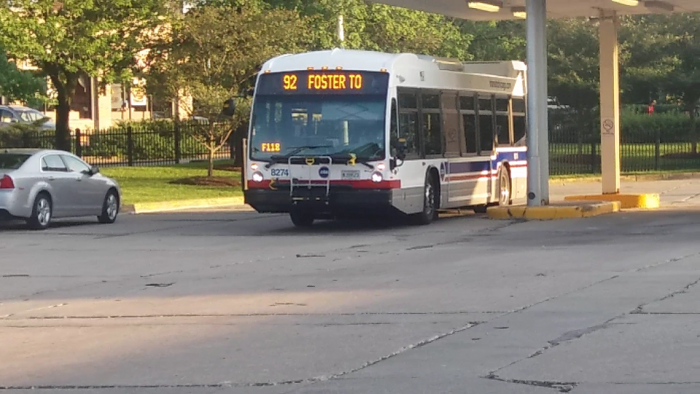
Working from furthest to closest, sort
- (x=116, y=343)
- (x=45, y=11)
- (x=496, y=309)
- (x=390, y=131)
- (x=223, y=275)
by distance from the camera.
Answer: (x=45, y=11)
(x=390, y=131)
(x=223, y=275)
(x=496, y=309)
(x=116, y=343)

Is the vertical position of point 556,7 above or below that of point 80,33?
below

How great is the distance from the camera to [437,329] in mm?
10195

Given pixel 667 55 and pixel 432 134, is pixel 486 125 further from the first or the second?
pixel 667 55

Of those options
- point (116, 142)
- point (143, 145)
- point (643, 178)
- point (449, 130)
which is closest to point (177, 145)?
point (143, 145)

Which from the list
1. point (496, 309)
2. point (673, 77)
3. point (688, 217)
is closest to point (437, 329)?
point (496, 309)

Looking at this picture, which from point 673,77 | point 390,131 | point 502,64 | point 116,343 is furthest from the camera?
point 673,77

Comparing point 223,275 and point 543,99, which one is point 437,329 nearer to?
point 223,275

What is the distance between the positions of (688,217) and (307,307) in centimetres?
1301

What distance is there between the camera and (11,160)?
2164 cm

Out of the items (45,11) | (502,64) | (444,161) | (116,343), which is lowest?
(116,343)

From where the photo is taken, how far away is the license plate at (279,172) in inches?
781

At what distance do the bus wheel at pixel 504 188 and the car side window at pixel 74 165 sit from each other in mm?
8578

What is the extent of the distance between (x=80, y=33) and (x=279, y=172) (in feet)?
45.2

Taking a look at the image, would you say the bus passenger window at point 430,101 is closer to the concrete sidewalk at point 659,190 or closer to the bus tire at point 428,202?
the bus tire at point 428,202
